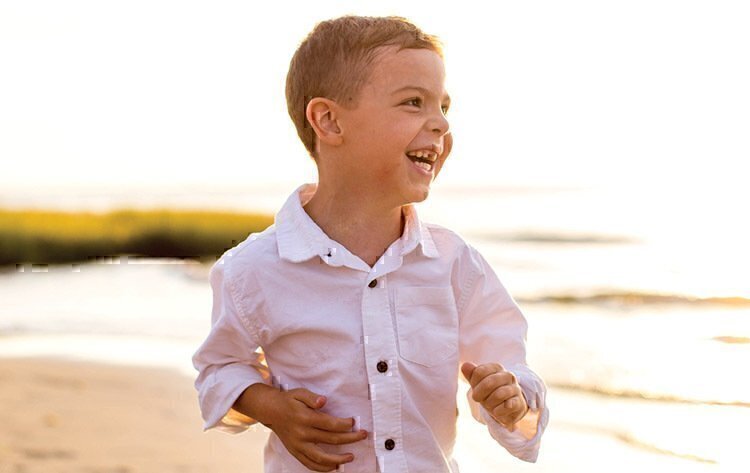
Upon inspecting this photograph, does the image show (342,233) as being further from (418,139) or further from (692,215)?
(692,215)

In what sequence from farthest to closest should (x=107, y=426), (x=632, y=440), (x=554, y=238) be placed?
(x=554, y=238), (x=107, y=426), (x=632, y=440)

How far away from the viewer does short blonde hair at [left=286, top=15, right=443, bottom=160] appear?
248 centimetres

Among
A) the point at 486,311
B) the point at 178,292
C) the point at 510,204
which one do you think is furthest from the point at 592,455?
the point at 510,204

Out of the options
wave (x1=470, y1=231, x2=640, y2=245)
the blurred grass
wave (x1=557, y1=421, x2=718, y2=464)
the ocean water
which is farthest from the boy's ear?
the blurred grass

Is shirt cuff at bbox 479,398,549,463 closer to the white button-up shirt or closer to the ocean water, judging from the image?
the white button-up shirt

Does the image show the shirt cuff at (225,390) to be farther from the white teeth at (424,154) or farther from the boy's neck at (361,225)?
the white teeth at (424,154)

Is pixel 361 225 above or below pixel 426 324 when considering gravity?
above

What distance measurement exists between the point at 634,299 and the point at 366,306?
7.77 meters

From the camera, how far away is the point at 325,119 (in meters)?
2.55

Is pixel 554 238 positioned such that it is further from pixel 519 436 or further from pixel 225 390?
pixel 225 390

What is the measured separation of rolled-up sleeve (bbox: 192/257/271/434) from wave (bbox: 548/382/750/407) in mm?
3671

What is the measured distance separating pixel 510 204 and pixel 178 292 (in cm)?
1306

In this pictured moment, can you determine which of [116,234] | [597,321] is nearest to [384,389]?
[597,321]

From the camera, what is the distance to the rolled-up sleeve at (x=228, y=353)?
8.07 ft
